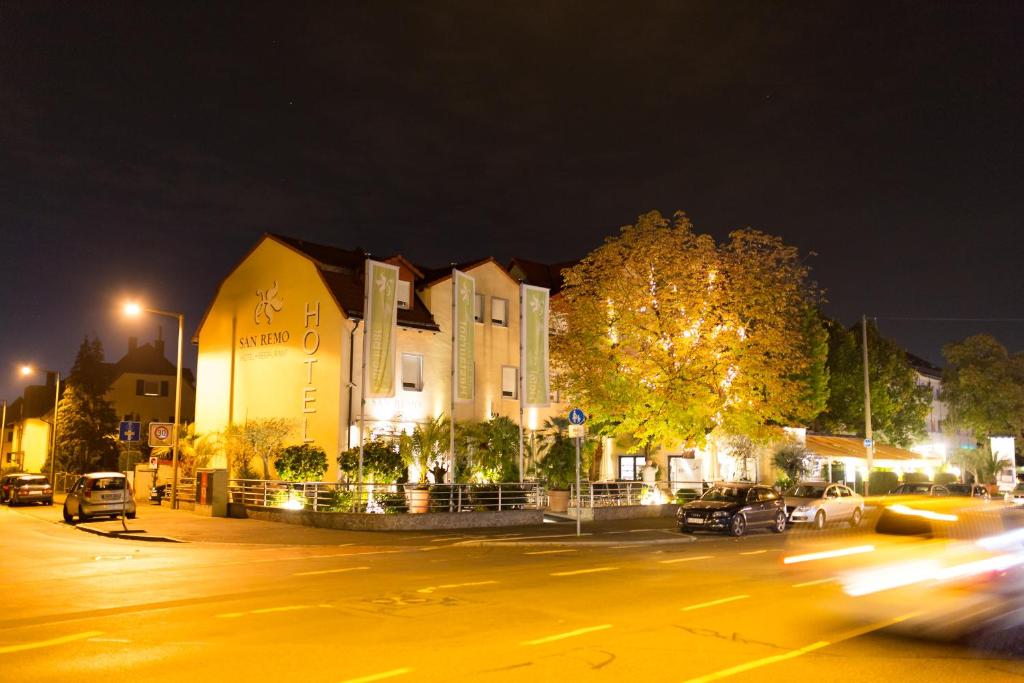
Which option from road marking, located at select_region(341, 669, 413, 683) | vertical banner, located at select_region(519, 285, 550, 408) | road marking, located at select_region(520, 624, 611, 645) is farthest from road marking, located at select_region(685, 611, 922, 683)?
vertical banner, located at select_region(519, 285, 550, 408)

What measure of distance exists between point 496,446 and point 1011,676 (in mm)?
26104

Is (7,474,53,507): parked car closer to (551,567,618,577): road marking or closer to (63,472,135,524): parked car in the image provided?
(63,472,135,524): parked car

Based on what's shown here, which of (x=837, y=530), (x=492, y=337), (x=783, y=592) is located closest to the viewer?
(x=783, y=592)

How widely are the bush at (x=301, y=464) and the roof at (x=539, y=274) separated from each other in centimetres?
1672

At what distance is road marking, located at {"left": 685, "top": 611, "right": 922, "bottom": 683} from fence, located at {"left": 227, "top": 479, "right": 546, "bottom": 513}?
17.8 m

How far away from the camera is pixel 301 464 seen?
31.4 m

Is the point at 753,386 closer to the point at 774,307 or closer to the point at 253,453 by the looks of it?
the point at 774,307

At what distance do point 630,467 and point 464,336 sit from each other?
16031mm

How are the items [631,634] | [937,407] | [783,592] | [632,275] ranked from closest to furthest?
[631,634] → [783,592] → [632,275] → [937,407]

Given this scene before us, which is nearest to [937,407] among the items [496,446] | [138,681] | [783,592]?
[496,446]

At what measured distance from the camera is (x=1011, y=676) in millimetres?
7996

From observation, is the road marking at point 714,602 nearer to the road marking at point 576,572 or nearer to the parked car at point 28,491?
the road marking at point 576,572

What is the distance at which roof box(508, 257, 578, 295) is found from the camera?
45688mm

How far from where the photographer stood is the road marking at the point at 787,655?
25.8 ft
